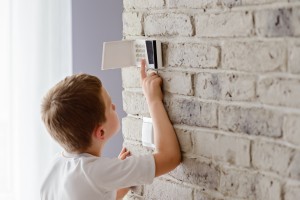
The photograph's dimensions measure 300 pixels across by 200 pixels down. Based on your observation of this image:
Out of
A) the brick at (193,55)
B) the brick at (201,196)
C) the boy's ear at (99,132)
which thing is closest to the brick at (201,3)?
the brick at (193,55)

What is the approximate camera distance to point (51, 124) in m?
1.62

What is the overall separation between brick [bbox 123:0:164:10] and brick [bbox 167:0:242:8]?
45mm

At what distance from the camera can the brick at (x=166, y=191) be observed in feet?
5.20

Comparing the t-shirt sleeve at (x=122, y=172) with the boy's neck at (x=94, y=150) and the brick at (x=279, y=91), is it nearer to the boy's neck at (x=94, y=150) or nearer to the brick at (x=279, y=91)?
the boy's neck at (x=94, y=150)

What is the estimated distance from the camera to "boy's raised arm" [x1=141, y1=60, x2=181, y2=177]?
156cm

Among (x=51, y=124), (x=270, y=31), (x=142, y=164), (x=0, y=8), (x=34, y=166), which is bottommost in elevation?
(x=34, y=166)

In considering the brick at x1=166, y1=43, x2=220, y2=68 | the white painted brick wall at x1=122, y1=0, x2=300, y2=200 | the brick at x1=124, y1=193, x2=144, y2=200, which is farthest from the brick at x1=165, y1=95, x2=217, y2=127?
the brick at x1=124, y1=193, x2=144, y2=200

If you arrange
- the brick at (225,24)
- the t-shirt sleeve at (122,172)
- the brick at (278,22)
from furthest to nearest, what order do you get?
the t-shirt sleeve at (122,172) → the brick at (225,24) → the brick at (278,22)

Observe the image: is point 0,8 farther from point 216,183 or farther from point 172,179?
point 216,183

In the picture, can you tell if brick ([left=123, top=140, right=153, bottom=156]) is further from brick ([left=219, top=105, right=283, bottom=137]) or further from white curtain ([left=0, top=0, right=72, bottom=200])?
white curtain ([left=0, top=0, right=72, bottom=200])

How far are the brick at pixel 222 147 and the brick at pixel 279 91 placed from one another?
0.44ft

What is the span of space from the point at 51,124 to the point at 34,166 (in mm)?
808

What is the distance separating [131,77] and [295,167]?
69cm

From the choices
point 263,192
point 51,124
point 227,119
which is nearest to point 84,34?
point 51,124
